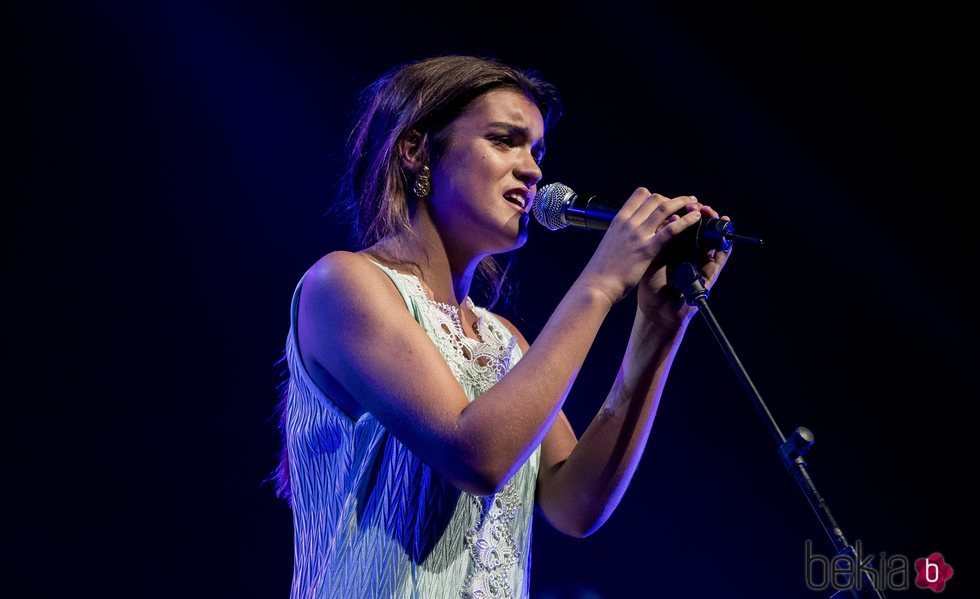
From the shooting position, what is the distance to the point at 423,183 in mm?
1751

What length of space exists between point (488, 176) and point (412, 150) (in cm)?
20

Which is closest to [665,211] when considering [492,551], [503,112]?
[503,112]

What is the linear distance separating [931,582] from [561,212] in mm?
2080

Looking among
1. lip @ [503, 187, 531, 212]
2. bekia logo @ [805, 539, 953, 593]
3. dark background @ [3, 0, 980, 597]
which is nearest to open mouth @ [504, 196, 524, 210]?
lip @ [503, 187, 531, 212]

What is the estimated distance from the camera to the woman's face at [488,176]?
167 centimetres

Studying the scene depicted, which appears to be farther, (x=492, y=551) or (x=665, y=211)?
(x=492, y=551)

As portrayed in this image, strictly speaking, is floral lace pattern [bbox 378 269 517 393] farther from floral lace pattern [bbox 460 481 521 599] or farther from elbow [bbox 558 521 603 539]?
elbow [bbox 558 521 603 539]

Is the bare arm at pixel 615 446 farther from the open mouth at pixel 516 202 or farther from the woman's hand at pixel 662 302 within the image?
the open mouth at pixel 516 202

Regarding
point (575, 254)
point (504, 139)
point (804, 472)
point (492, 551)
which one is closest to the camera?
point (804, 472)

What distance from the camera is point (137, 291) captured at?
2.70 m

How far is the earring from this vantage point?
1.75 meters

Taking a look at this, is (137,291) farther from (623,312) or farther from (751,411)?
(751,411)

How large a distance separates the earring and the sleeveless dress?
0.22 meters

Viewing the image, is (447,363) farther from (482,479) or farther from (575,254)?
(575,254)
